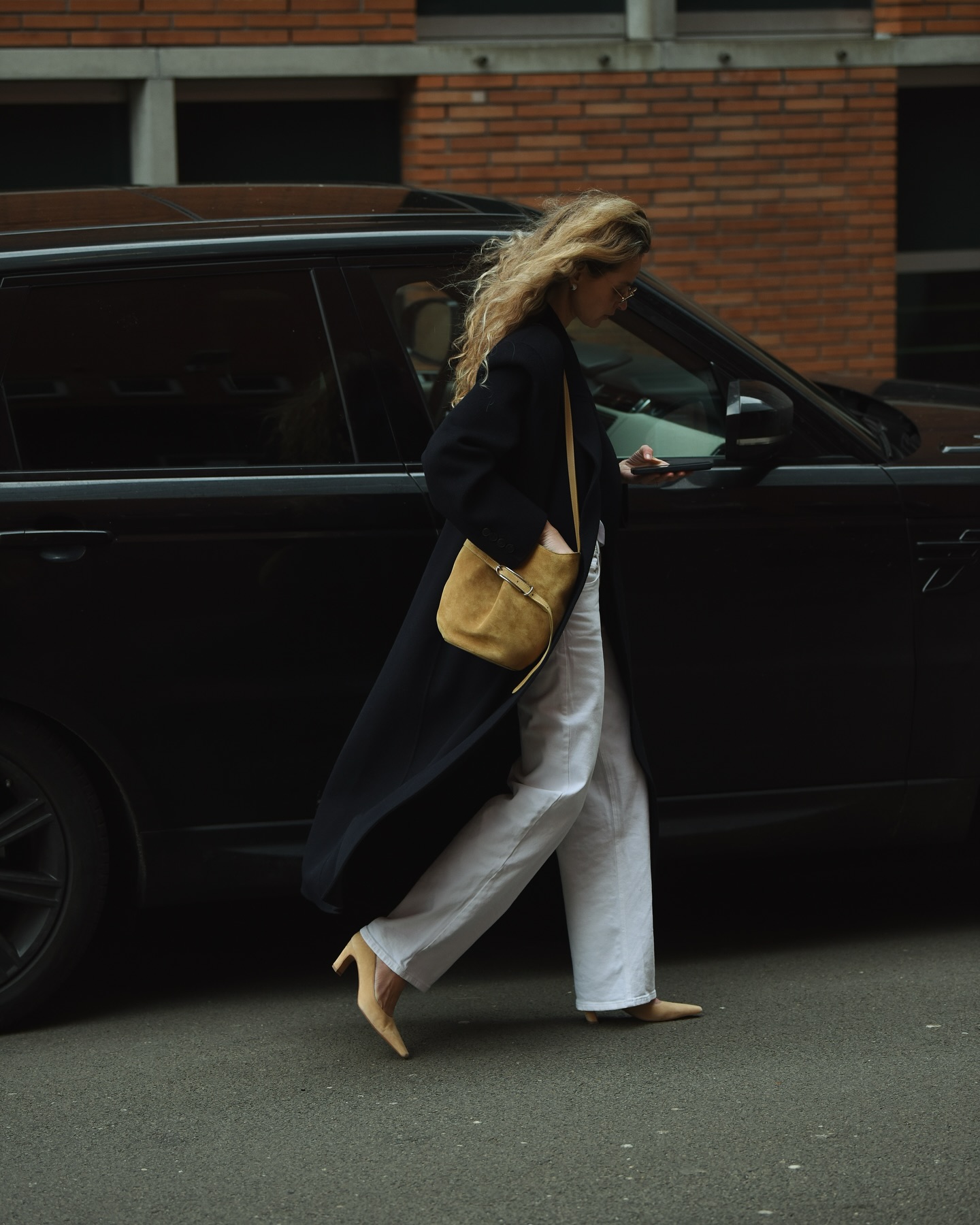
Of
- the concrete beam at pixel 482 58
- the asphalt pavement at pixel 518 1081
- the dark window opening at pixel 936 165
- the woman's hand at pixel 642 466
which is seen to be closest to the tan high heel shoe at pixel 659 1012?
the asphalt pavement at pixel 518 1081

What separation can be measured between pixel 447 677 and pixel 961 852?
95.2 inches

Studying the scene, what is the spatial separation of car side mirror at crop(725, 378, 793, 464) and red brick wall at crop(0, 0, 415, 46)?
5.48 metres

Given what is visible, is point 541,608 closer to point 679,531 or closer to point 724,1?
point 679,531

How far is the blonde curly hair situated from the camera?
11.8ft

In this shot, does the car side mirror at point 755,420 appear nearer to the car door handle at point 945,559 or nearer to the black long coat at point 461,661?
the black long coat at point 461,661

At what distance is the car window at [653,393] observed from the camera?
13.8 ft

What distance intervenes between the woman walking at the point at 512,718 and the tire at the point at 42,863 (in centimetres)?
53

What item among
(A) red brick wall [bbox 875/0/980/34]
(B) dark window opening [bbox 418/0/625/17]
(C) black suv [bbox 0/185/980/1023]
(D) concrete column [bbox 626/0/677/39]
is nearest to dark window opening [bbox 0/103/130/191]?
(B) dark window opening [bbox 418/0/625/17]

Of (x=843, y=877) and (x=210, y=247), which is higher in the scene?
(x=210, y=247)

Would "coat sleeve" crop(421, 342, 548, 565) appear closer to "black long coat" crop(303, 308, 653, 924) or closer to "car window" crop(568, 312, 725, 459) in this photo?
"black long coat" crop(303, 308, 653, 924)

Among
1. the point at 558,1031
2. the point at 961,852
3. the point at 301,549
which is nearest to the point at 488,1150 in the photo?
the point at 558,1031

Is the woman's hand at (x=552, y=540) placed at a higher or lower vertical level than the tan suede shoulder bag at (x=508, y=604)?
higher

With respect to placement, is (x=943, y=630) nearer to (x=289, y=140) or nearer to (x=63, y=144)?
(x=289, y=140)

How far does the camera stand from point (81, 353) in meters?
3.88
